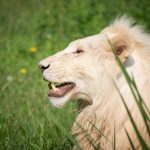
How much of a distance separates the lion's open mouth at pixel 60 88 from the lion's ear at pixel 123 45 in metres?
0.41

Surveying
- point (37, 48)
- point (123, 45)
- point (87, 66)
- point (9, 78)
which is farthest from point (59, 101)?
point (37, 48)

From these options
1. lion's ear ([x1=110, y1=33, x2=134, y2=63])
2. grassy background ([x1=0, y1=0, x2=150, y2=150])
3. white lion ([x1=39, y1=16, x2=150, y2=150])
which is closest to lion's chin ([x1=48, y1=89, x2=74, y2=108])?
white lion ([x1=39, y1=16, x2=150, y2=150])

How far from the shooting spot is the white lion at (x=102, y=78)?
4.53 metres

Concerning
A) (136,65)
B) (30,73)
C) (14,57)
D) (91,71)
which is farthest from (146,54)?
(14,57)

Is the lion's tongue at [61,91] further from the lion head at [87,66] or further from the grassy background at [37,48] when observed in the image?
the grassy background at [37,48]

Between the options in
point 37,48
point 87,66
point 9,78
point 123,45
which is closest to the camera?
point 123,45

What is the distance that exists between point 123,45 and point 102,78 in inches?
11.0

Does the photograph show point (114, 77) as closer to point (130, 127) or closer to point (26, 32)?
point (130, 127)

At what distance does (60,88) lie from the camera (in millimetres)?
4754

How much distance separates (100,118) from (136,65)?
456 millimetres

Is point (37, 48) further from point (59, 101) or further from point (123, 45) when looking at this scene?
point (123, 45)

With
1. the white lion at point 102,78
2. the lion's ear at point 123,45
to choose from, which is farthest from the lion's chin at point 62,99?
the lion's ear at point 123,45

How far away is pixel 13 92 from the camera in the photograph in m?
7.37

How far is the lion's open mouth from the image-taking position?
4.72m
